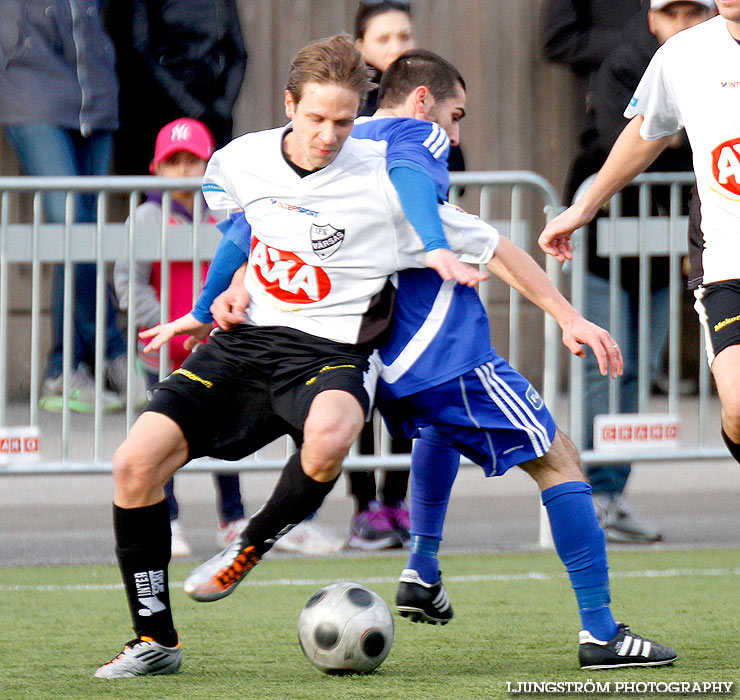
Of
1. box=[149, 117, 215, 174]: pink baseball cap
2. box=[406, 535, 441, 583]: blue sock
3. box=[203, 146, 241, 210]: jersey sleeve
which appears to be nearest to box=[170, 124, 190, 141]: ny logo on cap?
box=[149, 117, 215, 174]: pink baseball cap

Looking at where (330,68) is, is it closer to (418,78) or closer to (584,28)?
(418,78)

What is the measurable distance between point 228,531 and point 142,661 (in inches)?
92.2

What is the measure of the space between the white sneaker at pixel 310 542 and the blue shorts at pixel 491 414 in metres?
2.11

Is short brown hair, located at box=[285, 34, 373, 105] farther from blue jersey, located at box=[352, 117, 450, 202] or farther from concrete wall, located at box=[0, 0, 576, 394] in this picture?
concrete wall, located at box=[0, 0, 576, 394]

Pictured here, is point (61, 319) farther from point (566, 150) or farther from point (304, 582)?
point (566, 150)

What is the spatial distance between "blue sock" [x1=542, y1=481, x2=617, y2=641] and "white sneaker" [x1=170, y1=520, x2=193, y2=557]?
2365 mm

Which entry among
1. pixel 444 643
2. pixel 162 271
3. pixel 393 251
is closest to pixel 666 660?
pixel 444 643

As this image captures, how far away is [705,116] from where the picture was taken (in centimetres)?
458

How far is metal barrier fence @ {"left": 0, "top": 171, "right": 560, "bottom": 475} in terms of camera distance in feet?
21.2

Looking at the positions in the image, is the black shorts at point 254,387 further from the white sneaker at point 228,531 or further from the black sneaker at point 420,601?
the white sneaker at point 228,531

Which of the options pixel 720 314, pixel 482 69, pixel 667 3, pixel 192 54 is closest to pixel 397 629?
pixel 720 314

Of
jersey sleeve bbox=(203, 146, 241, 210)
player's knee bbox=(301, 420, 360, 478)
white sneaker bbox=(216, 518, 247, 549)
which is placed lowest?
white sneaker bbox=(216, 518, 247, 549)

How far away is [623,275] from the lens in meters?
6.96

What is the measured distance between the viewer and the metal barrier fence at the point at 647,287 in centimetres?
678
